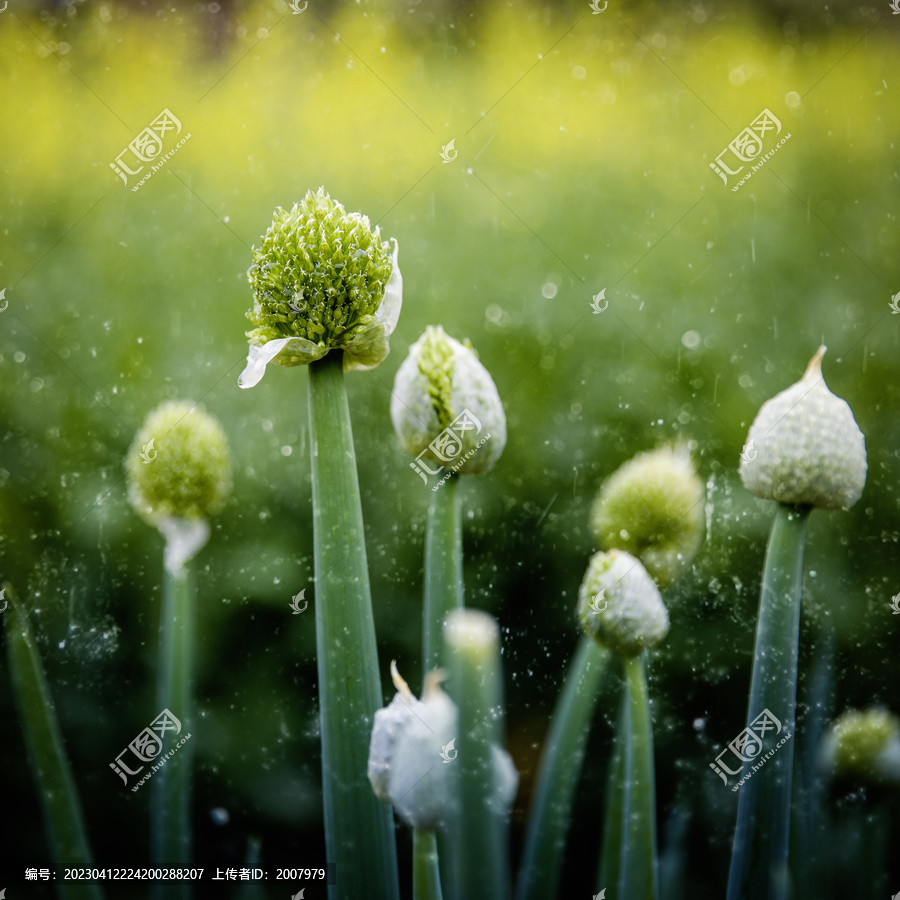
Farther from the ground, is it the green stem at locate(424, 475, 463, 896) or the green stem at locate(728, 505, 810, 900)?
the green stem at locate(424, 475, 463, 896)

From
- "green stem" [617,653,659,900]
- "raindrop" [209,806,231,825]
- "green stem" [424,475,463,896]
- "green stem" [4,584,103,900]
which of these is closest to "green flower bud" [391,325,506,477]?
"green stem" [424,475,463,896]

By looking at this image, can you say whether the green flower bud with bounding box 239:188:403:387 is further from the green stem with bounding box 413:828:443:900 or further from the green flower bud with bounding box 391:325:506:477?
the green stem with bounding box 413:828:443:900

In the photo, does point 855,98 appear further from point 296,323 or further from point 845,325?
point 296,323

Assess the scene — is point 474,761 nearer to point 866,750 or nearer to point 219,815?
point 866,750

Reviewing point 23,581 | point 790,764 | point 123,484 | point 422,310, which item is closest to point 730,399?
point 422,310

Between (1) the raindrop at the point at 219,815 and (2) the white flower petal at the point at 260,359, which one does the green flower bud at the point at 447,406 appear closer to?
(2) the white flower petal at the point at 260,359
